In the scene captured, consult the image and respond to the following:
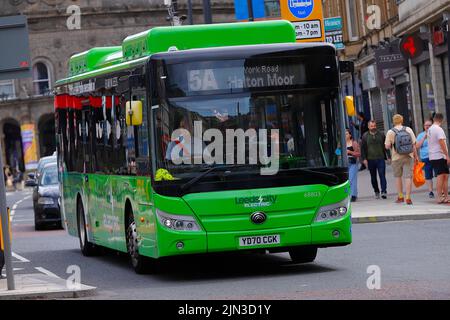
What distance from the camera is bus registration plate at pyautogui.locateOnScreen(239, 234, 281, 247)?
50.8 ft

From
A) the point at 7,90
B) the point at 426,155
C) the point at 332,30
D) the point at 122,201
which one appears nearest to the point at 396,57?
the point at 332,30

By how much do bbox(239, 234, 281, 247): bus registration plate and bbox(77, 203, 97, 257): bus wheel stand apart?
246 inches

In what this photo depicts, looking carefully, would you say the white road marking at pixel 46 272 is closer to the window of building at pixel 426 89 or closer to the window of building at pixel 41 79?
the window of building at pixel 426 89

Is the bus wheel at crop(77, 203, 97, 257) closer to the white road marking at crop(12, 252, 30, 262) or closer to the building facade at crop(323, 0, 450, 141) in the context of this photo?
the white road marking at crop(12, 252, 30, 262)

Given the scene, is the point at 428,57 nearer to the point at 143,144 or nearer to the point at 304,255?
the point at 304,255

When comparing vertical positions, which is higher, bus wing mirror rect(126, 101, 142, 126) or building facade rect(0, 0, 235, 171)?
building facade rect(0, 0, 235, 171)

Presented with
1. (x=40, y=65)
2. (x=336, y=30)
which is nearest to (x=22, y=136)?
(x=40, y=65)

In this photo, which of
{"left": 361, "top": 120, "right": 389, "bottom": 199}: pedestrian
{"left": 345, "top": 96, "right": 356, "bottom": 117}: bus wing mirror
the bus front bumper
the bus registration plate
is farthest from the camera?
{"left": 361, "top": 120, "right": 389, "bottom": 199}: pedestrian

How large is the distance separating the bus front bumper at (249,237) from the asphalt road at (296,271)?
1.22 ft

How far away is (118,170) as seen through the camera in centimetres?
1788

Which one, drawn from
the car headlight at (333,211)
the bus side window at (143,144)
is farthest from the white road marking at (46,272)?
the car headlight at (333,211)

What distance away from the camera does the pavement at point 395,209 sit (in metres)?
24.1

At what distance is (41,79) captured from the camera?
357 ft

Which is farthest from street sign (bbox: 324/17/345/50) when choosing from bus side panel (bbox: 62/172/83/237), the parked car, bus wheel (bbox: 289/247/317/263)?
bus wheel (bbox: 289/247/317/263)
